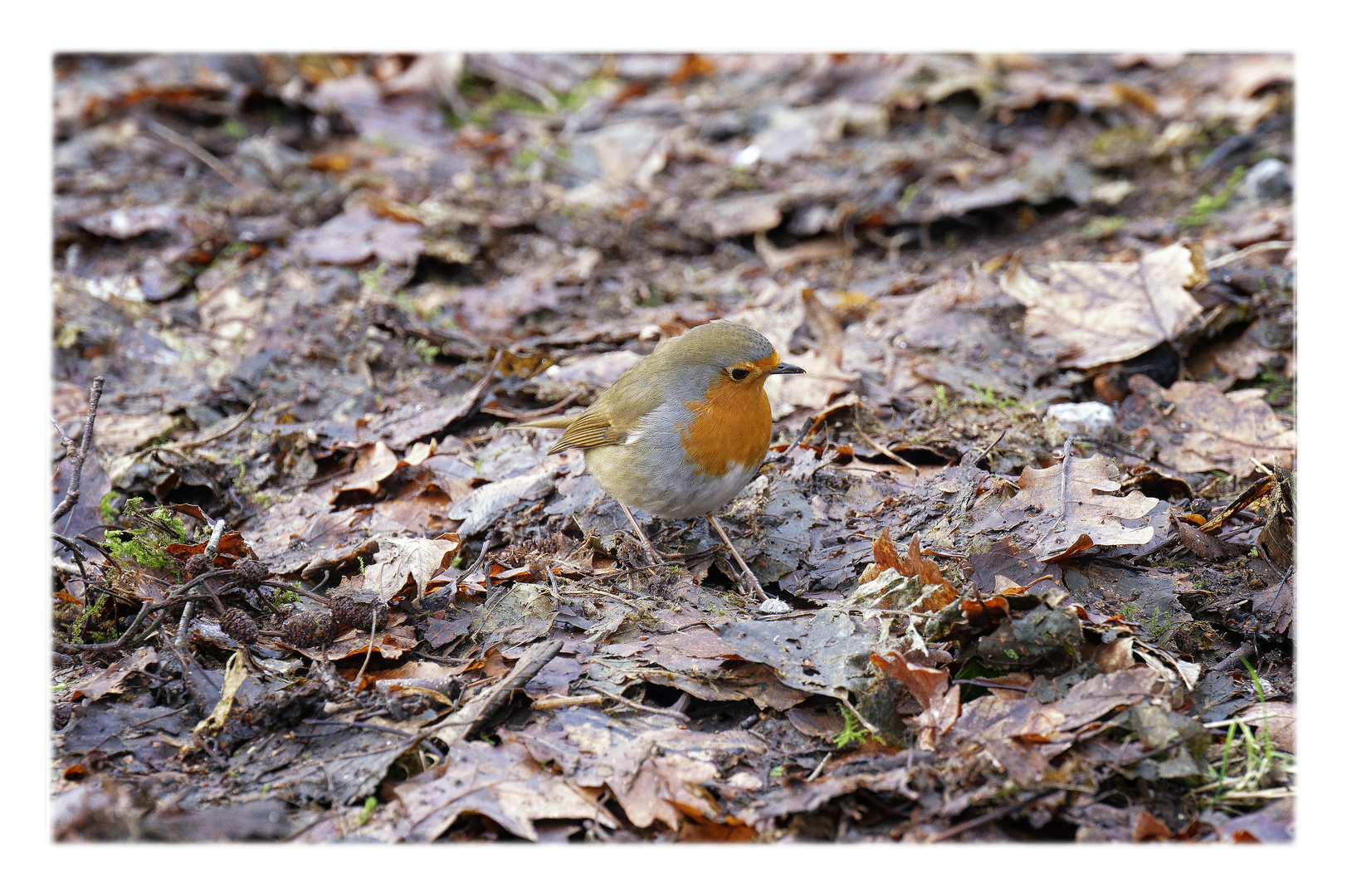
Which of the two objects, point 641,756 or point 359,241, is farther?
point 359,241

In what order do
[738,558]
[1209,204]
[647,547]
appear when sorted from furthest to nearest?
[1209,204], [647,547], [738,558]

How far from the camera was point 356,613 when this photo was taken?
3.12m

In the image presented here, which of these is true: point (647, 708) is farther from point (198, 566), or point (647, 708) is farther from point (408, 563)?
point (198, 566)

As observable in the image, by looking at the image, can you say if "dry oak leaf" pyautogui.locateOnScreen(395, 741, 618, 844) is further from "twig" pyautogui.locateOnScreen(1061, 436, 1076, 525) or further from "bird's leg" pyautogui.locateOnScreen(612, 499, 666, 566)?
"twig" pyautogui.locateOnScreen(1061, 436, 1076, 525)

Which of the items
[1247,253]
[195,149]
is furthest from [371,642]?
[195,149]

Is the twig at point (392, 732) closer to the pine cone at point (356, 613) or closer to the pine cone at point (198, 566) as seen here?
the pine cone at point (356, 613)

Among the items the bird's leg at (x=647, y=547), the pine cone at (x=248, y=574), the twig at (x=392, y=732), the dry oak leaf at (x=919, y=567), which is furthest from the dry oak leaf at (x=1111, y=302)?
the pine cone at (x=248, y=574)

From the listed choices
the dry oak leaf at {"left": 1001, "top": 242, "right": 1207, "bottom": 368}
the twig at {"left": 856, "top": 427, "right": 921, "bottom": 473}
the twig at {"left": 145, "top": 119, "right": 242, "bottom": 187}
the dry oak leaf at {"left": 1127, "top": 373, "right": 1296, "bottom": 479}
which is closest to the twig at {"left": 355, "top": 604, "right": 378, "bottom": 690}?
the twig at {"left": 856, "top": 427, "right": 921, "bottom": 473}

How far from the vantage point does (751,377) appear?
3.85 metres

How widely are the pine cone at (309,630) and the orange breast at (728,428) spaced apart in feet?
4.55

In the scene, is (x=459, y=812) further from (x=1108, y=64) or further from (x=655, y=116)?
(x=1108, y=64)

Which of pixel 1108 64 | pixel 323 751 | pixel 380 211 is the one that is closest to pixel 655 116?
pixel 380 211

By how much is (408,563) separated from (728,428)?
1.23 m

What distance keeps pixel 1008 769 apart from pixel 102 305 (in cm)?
525
